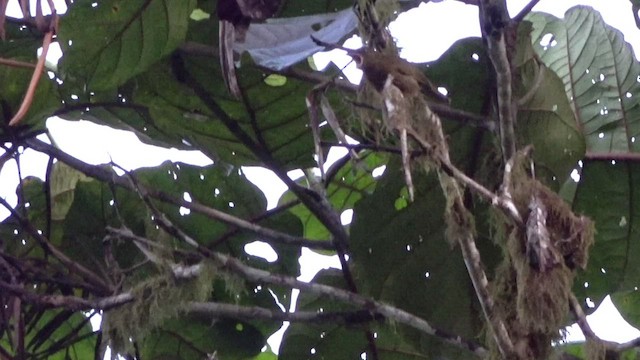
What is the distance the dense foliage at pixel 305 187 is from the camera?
919mm

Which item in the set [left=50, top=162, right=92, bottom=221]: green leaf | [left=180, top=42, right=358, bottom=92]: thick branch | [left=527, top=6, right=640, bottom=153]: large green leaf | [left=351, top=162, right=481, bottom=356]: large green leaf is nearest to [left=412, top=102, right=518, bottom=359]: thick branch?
[left=180, top=42, right=358, bottom=92]: thick branch

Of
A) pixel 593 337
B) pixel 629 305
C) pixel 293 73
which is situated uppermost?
pixel 293 73

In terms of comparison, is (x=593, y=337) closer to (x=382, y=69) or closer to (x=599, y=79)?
(x=382, y=69)

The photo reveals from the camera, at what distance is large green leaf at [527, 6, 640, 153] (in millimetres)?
1191

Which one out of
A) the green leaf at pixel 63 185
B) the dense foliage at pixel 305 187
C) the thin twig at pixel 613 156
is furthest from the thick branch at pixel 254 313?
the green leaf at pixel 63 185

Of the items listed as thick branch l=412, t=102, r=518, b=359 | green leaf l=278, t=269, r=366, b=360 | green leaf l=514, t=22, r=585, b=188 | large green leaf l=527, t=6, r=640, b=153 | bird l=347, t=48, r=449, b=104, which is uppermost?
large green leaf l=527, t=6, r=640, b=153

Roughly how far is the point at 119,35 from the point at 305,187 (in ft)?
1.00

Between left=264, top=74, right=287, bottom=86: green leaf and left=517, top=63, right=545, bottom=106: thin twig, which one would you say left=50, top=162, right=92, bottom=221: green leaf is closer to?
left=264, top=74, right=287, bottom=86: green leaf

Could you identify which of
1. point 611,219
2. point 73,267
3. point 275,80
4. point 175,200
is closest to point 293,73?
point 275,80

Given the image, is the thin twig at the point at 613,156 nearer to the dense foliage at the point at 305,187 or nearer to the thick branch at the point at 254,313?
the dense foliage at the point at 305,187

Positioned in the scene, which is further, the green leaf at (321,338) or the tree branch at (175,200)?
the green leaf at (321,338)

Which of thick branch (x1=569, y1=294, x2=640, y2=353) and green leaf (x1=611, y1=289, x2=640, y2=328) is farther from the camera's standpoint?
green leaf (x1=611, y1=289, x2=640, y2=328)

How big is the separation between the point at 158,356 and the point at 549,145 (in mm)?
665

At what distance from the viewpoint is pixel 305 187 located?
122cm
